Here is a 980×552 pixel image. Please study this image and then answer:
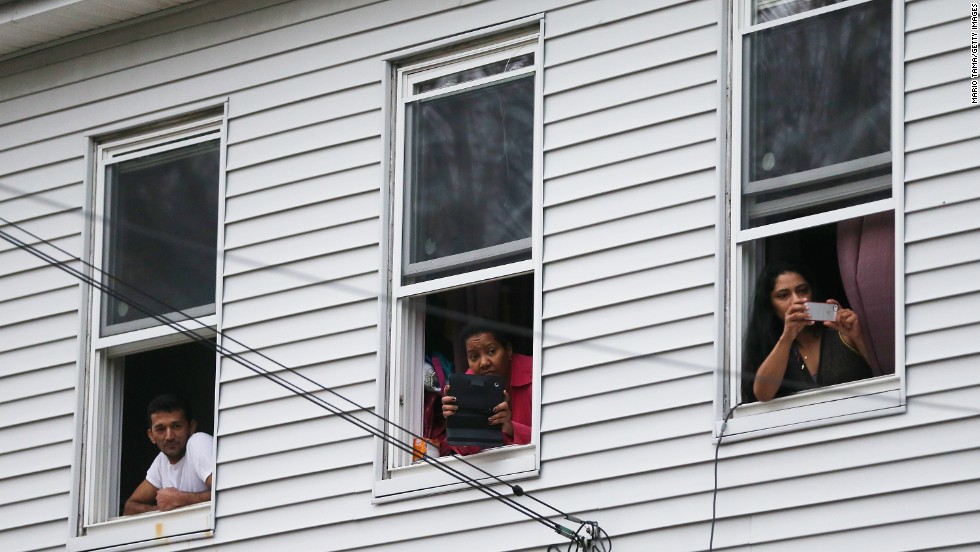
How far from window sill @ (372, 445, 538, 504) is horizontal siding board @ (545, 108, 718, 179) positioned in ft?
4.72

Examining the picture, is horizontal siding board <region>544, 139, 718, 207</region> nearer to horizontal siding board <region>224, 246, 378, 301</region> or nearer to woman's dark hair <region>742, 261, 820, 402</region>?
woman's dark hair <region>742, 261, 820, 402</region>

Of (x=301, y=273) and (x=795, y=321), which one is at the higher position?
(x=301, y=273)

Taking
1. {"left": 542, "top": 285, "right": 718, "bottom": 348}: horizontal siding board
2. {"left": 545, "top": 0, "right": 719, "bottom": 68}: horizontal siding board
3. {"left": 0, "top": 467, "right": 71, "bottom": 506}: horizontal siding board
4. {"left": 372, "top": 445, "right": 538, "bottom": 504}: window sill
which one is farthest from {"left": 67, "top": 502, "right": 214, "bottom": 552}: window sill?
{"left": 545, "top": 0, "right": 719, "bottom": 68}: horizontal siding board

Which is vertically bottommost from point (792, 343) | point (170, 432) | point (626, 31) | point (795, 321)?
point (170, 432)

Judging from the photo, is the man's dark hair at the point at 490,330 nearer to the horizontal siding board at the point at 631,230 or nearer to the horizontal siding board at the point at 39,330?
the horizontal siding board at the point at 631,230

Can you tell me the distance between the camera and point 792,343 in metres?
8.45

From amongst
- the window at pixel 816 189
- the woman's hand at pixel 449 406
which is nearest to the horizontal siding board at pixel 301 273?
the woman's hand at pixel 449 406

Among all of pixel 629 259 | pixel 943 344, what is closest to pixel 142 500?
pixel 629 259

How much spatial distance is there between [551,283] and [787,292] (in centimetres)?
124

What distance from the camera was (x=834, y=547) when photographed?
7.94 metres

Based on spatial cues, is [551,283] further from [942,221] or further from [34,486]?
[34,486]

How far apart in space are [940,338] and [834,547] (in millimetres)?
1016

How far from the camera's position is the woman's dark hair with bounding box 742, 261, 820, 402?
8.53 m

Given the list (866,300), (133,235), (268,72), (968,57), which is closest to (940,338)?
(866,300)
